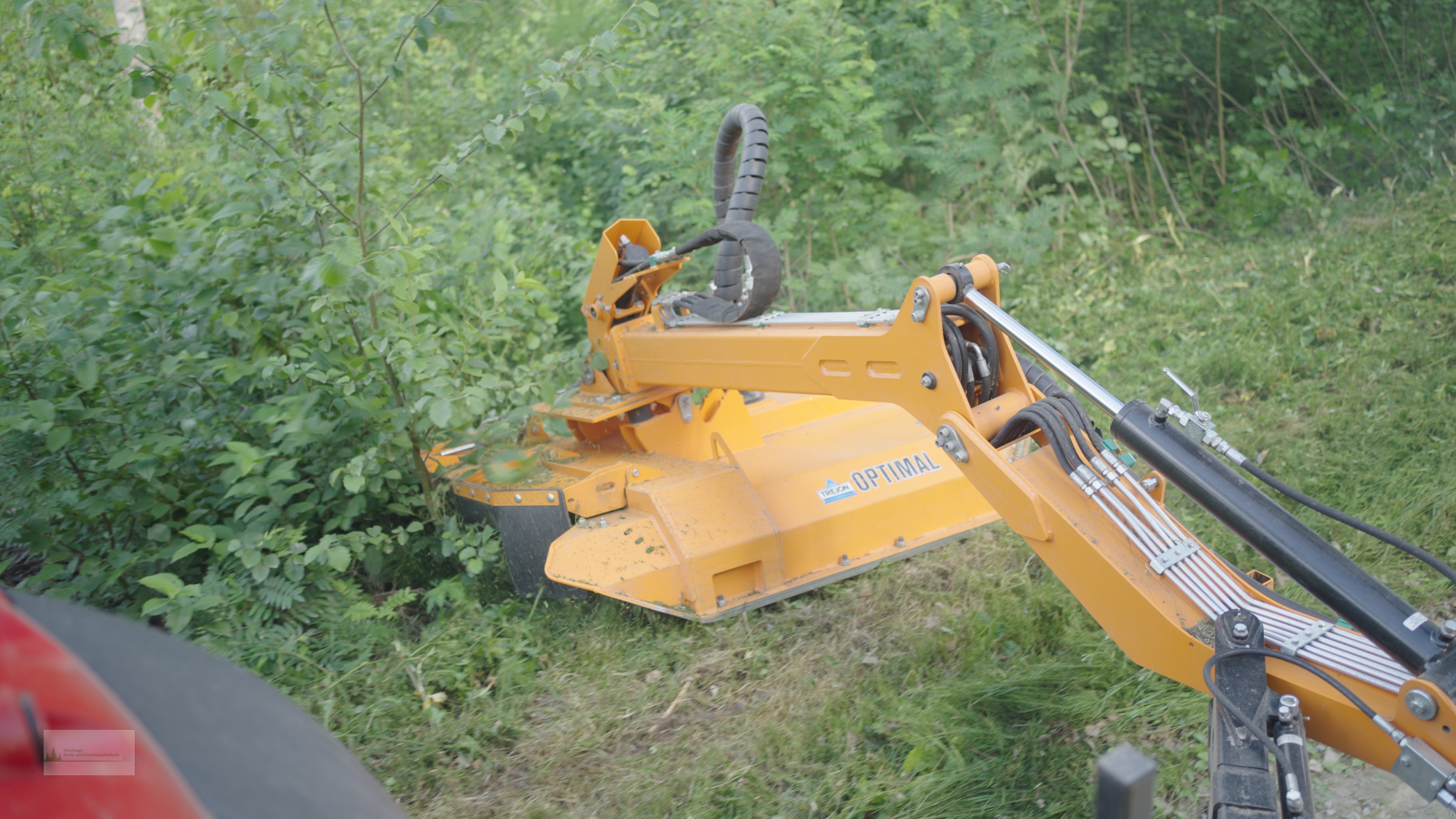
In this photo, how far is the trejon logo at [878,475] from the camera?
153 inches

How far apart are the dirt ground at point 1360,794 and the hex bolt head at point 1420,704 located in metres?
0.93

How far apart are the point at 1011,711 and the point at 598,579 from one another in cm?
150

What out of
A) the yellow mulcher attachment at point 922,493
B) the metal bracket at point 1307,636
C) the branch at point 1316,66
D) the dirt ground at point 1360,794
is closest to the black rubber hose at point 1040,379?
the yellow mulcher attachment at point 922,493

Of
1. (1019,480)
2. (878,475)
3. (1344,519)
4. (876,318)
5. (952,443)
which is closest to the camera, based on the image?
(1344,519)

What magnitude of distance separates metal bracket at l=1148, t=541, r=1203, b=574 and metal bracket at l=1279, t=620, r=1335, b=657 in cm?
29

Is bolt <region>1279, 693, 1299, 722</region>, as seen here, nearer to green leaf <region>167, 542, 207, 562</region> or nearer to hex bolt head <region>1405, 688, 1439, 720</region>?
hex bolt head <region>1405, 688, 1439, 720</region>

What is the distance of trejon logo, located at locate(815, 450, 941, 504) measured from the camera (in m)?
3.89

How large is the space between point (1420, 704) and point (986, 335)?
134 cm

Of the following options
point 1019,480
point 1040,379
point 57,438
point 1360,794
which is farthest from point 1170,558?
point 57,438

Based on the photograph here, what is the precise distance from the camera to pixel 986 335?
278cm

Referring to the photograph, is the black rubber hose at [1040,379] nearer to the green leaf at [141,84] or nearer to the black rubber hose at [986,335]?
the black rubber hose at [986,335]

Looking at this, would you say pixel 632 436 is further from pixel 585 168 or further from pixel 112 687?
pixel 585 168

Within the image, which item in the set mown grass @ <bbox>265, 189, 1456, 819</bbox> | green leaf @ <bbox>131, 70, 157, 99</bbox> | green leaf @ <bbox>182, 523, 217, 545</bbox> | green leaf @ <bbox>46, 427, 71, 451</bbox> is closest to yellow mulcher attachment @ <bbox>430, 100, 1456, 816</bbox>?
Answer: mown grass @ <bbox>265, 189, 1456, 819</bbox>

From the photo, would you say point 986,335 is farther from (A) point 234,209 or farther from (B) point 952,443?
(A) point 234,209
